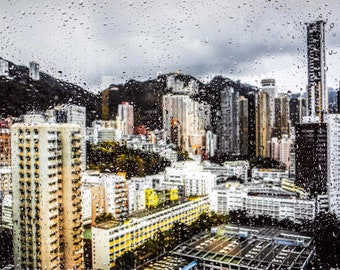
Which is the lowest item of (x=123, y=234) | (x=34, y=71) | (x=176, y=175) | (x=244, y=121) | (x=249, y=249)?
(x=249, y=249)

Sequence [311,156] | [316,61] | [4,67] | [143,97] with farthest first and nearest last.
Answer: [311,156], [143,97], [316,61], [4,67]

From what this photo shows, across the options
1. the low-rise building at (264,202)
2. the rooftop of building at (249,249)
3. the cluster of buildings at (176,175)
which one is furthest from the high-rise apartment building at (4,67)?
the low-rise building at (264,202)

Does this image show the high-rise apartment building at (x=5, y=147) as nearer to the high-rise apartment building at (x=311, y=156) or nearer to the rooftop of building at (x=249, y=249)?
the rooftop of building at (x=249, y=249)

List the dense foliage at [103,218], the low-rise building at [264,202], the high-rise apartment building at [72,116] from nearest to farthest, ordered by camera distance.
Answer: the high-rise apartment building at [72,116] < the dense foliage at [103,218] < the low-rise building at [264,202]

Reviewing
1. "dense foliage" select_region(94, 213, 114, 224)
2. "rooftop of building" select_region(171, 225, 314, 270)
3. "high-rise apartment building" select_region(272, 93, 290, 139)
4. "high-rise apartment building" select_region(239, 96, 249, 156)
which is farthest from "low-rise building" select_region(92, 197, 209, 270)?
"high-rise apartment building" select_region(272, 93, 290, 139)

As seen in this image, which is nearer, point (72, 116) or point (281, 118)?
point (72, 116)

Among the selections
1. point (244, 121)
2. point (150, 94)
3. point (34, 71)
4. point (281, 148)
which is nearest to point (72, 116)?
point (34, 71)

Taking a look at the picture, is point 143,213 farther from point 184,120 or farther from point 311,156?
point 311,156
